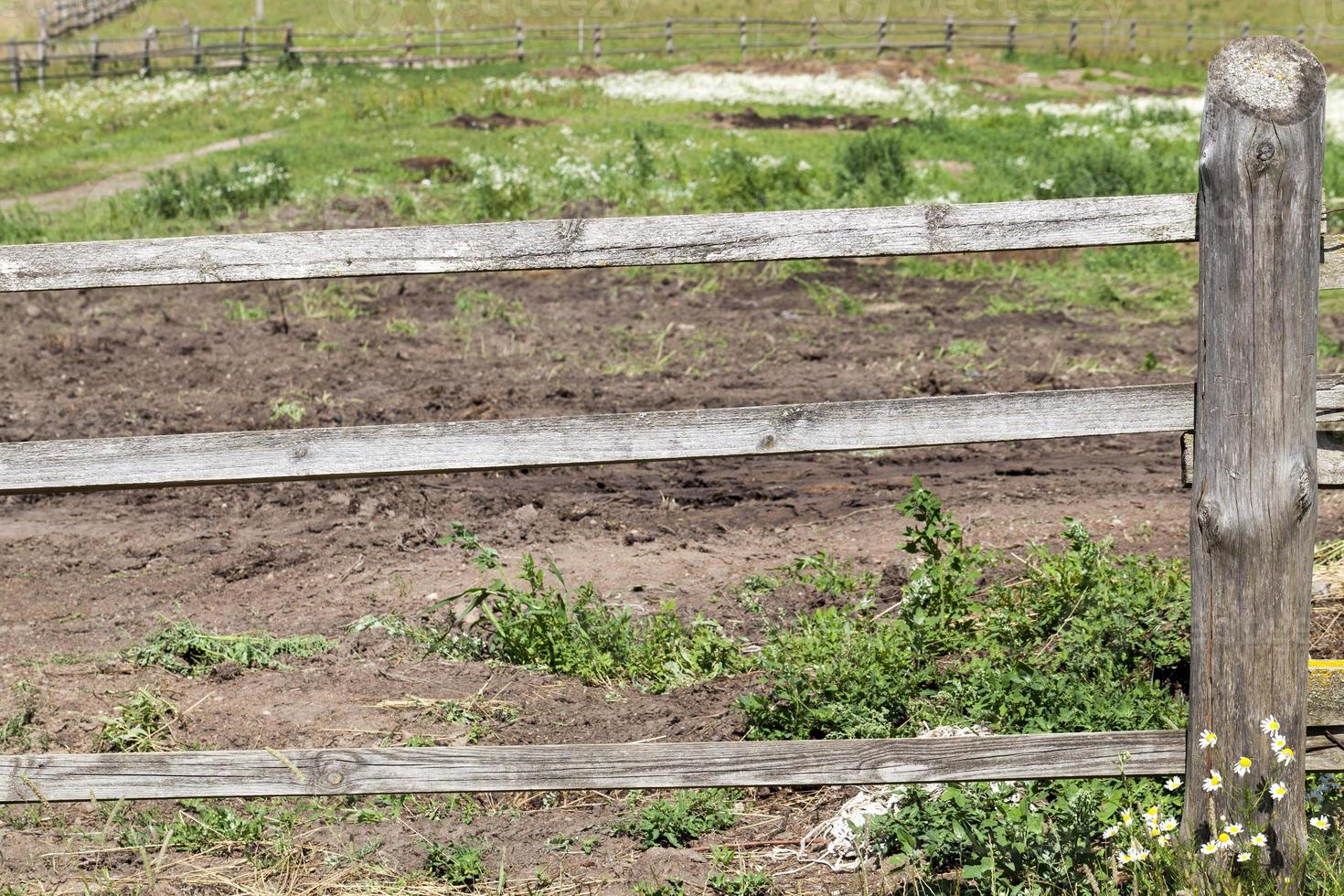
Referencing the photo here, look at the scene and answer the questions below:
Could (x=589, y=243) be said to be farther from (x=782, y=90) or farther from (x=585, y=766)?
(x=782, y=90)

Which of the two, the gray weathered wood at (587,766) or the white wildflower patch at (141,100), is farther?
the white wildflower patch at (141,100)

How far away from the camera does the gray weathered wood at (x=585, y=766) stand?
2842 millimetres

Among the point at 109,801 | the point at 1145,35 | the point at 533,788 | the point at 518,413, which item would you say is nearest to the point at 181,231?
the point at 518,413

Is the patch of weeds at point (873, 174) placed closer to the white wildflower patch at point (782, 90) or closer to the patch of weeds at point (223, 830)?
the white wildflower patch at point (782, 90)

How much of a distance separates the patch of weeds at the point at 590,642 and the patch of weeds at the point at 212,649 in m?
0.51

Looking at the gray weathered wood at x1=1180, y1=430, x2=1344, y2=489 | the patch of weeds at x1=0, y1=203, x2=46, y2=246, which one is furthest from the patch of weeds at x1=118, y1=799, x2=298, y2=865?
the patch of weeds at x1=0, y1=203, x2=46, y2=246

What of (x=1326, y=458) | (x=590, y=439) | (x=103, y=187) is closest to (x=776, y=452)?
(x=590, y=439)

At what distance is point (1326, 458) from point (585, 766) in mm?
1907

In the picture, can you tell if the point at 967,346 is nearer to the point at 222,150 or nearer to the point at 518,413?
the point at 518,413

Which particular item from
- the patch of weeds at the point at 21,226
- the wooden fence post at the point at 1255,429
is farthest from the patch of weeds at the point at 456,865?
the patch of weeds at the point at 21,226

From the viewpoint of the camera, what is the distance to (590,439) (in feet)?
9.45

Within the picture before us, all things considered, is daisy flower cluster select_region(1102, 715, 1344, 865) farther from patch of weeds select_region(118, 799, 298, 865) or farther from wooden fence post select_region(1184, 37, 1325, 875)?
patch of weeds select_region(118, 799, 298, 865)

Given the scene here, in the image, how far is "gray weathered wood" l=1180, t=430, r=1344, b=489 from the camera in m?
2.82

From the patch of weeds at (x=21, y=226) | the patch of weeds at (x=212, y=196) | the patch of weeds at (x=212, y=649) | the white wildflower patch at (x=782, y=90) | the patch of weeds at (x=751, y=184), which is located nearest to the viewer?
the patch of weeds at (x=212, y=649)
